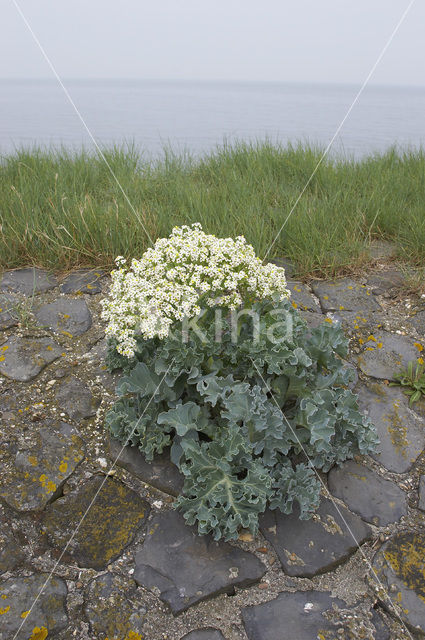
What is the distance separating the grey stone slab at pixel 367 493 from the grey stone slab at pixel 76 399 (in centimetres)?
131

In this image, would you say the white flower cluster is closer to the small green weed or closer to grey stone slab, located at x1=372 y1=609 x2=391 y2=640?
the small green weed

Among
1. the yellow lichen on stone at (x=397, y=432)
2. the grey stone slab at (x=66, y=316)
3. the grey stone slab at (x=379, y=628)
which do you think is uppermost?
the grey stone slab at (x=66, y=316)

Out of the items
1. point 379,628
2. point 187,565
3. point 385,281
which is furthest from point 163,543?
point 385,281

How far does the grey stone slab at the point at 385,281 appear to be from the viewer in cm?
398

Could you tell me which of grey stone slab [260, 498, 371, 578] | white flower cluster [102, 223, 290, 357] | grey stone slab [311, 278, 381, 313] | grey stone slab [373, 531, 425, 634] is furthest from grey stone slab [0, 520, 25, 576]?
grey stone slab [311, 278, 381, 313]

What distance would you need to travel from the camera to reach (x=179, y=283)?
106 inches

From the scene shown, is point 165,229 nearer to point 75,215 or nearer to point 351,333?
point 75,215

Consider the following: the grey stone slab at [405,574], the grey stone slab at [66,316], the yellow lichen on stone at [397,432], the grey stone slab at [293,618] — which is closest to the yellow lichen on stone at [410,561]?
the grey stone slab at [405,574]

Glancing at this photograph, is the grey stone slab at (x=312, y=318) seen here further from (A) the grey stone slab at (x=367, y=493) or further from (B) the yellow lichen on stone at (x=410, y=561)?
(B) the yellow lichen on stone at (x=410, y=561)

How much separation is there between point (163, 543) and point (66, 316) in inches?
71.3

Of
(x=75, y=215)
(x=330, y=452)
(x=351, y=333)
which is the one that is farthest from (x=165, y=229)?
(x=330, y=452)

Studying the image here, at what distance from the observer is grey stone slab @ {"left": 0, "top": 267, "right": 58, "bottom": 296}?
12.8 ft

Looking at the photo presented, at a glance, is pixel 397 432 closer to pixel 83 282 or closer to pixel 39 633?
pixel 39 633

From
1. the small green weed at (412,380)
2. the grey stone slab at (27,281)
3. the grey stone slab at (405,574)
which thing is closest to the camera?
the grey stone slab at (405,574)
